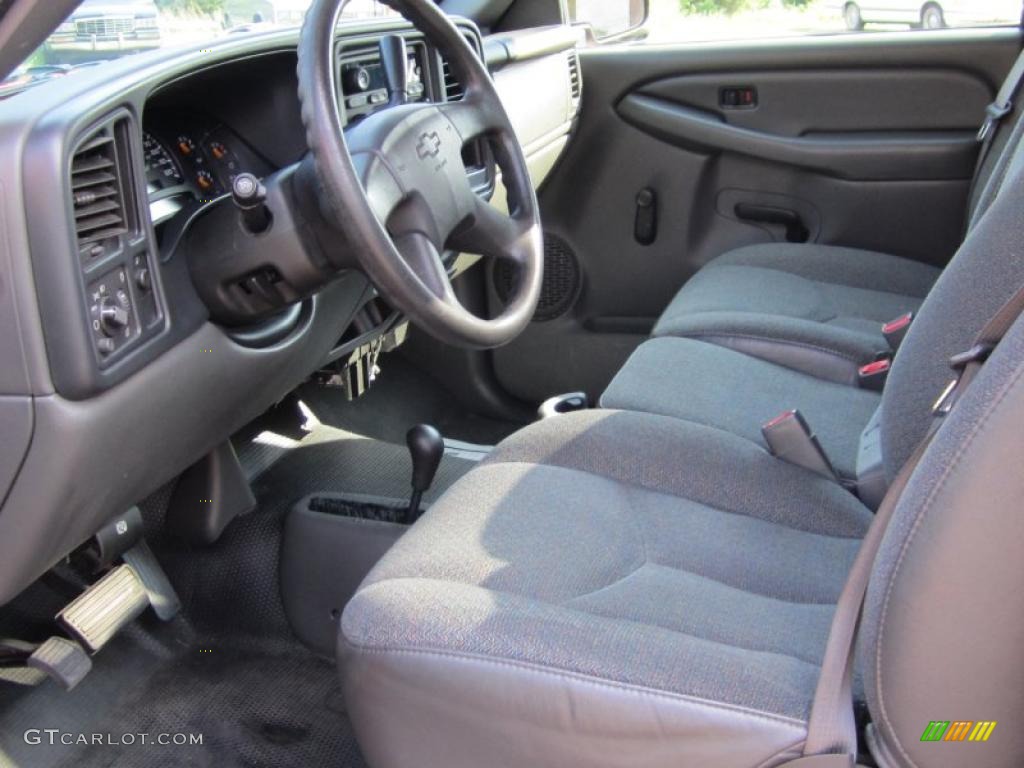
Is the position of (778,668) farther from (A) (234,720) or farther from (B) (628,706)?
(A) (234,720)

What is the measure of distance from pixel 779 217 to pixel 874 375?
0.77 m

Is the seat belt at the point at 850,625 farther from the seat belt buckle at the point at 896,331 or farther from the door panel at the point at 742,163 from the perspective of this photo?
the door panel at the point at 742,163

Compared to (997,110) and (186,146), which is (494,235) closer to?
(186,146)

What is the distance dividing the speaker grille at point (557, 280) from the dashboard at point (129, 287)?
Result: 863 millimetres

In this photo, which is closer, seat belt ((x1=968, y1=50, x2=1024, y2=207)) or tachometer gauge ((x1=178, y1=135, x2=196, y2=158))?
tachometer gauge ((x1=178, y1=135, x2=196, y2=158))

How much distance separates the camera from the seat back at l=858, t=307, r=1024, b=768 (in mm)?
735

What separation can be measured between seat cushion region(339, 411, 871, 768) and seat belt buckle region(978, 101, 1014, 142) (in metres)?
1.04

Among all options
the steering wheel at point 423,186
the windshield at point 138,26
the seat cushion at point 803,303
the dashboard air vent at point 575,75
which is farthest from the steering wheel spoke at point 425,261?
the dashboard air vent at point 575,75

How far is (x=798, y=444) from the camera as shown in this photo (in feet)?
4.26

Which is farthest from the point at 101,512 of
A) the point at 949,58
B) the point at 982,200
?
the point at 949,58

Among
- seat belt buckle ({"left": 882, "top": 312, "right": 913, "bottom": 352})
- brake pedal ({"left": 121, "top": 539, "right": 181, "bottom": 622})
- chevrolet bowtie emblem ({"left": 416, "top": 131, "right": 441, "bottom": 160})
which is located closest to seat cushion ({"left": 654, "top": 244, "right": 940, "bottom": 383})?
seat belt buckle ({"left": 882, "top": 312, "right": 913, "bottom": 352})

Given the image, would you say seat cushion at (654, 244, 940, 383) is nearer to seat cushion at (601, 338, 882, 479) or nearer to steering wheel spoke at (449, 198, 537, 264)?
seat cushion at (601, 338, 882, 479)

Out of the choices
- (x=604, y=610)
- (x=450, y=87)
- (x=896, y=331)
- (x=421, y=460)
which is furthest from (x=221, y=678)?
(x=896, y=331)

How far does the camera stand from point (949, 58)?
2129 millimetres
